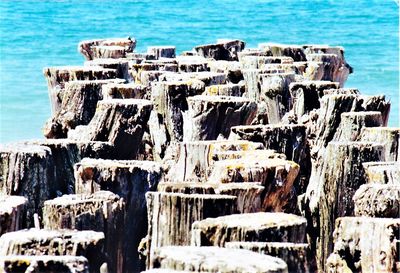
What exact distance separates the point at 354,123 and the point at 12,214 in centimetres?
384

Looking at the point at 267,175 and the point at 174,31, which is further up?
the point at 174,31

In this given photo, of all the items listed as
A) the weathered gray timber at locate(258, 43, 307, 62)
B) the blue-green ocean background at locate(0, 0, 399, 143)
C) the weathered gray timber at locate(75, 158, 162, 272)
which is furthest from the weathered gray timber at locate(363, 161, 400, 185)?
the blue-green ocean background at locate(0, 0, 399, 143)

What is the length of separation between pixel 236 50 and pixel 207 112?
8373 millimetres

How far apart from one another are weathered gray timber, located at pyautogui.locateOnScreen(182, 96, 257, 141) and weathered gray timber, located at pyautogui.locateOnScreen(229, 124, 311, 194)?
512 millimetres

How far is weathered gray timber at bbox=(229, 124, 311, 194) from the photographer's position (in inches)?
358

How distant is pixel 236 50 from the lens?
18.3m

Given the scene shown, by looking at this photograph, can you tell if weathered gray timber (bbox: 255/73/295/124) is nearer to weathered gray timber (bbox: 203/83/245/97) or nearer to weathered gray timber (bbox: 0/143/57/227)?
weathered gray timber (bbox: 203/83/245/97)

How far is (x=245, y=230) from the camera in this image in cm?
571

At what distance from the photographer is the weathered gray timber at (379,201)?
22.6 feet

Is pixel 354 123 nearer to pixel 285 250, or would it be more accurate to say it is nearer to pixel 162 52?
pixel 285 250

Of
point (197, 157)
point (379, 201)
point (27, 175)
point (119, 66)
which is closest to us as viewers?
point (379, 201)

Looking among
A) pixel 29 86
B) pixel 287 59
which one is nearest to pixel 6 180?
pixel 287 59

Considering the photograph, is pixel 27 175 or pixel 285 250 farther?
pixel 27 175

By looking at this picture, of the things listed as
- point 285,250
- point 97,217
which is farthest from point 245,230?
point 97,217
